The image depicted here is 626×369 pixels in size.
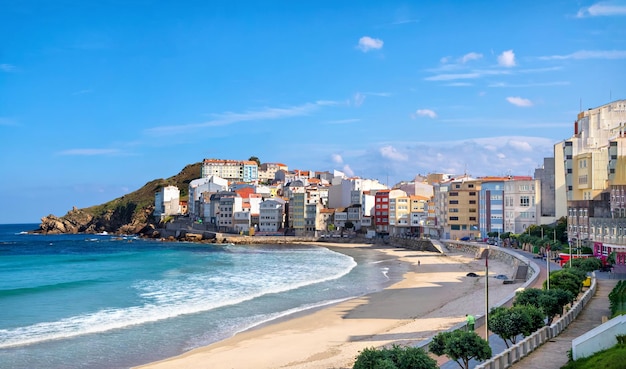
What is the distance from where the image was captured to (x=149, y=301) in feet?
110

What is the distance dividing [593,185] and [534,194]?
824 inches

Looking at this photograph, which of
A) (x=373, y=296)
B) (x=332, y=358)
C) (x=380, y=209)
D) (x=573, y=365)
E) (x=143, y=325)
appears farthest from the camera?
(x=380, y=209)

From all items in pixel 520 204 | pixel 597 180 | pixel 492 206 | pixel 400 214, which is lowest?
pixel 400 214

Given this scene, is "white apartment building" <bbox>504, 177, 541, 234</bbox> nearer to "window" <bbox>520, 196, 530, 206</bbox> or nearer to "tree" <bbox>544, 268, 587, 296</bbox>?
"window" <bbox>520, 196, 530, 206</bbox>

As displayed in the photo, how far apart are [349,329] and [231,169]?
12859cm

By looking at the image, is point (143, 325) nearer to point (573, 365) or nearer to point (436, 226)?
point (573, 365)

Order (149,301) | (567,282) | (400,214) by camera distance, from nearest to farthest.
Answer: (567,282), (149,301), (400,214)

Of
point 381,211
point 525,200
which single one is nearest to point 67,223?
point 381,211

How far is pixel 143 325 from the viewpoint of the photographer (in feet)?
86.3

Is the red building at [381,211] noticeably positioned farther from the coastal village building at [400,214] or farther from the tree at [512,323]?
the tree at [512,323]

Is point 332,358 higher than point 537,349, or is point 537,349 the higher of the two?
point 537,349

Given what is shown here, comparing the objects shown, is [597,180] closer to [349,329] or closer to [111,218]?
[349,329]

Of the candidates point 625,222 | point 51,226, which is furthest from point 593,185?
point 51,226

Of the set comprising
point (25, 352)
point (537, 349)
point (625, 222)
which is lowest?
point (25, 352)
